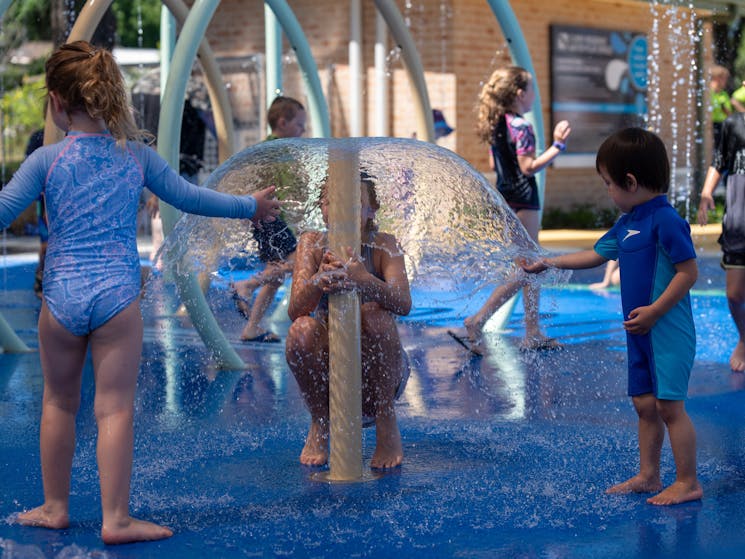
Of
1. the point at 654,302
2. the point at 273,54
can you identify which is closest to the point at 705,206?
the point at 654,302

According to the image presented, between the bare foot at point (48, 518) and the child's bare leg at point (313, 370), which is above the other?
the child's bare leg at point (313, 370)

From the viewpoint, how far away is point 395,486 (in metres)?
3.94

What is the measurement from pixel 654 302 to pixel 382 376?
1.01 m

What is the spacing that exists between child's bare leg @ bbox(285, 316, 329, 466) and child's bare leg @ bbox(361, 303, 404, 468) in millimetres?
151

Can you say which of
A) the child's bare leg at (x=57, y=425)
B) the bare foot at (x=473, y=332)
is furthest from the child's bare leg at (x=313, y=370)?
the bare foot at (x=473, y=332)

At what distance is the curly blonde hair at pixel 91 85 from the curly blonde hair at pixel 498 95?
12.5ft

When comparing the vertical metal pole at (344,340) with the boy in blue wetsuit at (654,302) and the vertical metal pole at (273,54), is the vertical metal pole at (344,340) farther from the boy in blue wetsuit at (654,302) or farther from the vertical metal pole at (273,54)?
the vertical metal pole at (273,54)

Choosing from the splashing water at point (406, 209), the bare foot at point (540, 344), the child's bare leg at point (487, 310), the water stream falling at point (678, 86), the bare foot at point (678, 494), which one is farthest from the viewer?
the water stream falling at point (678, 86)

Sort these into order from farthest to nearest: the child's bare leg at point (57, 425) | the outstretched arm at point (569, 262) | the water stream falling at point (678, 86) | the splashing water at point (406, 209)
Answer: the water stream falling at point (678, 86) → the splashing water at point (406, 209) → the outstretched arm at point (569, 262) → the child's bare leg at point (57, 425)

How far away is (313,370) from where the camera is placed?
4180 millimetres

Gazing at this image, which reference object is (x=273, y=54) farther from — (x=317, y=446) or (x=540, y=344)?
(x=317, y=446)

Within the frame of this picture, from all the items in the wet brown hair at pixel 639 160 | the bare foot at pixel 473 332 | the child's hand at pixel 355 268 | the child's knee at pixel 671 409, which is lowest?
the bare foot at pixel 473 332

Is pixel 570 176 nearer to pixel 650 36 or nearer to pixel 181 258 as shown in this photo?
pixel 650 36

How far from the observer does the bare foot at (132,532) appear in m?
3.32
